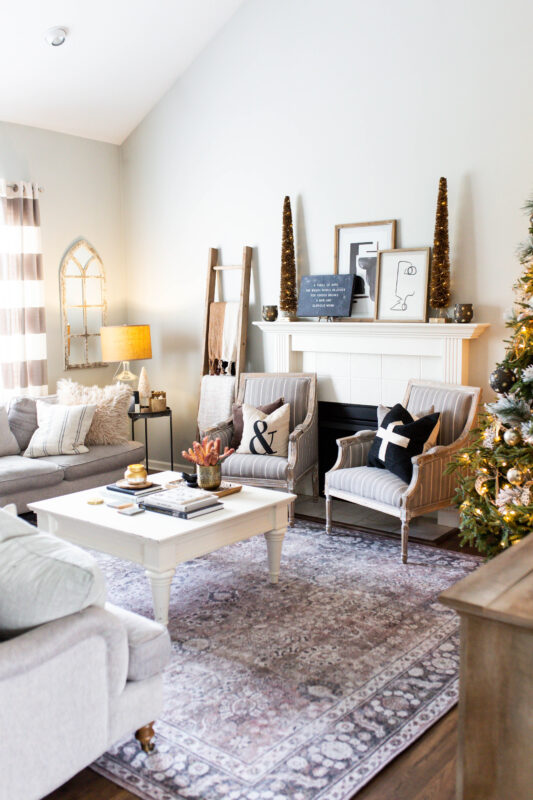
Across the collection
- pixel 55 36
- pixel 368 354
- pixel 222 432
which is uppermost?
pixel 55 36

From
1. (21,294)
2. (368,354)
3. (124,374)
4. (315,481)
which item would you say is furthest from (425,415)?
(21,294)

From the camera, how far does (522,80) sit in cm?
433

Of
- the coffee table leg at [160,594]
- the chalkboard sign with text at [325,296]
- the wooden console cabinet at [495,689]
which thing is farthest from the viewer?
the chalkboard sign with text at [325,296]

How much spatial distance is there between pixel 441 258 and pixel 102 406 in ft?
8.41

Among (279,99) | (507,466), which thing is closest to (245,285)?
(279,99)

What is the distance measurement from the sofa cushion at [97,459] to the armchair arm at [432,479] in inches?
85.2

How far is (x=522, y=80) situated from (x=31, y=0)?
3053 mm

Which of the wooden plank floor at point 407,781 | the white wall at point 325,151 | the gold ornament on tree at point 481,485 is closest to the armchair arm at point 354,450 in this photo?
the white wall at point 325,151

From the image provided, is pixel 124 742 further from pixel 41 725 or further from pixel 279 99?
pixel 279 99

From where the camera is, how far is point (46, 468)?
4805 millimetres

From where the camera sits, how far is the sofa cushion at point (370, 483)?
13.7 ft

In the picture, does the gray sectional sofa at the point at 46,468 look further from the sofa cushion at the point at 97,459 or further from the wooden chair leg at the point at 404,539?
the wooden chair leg at the point at 404,539

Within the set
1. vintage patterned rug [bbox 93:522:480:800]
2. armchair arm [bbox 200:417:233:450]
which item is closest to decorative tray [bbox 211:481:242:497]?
vintage patterned rug [bbox 93:522:480:800]

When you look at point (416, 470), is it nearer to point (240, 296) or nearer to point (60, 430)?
point (240, 296)
